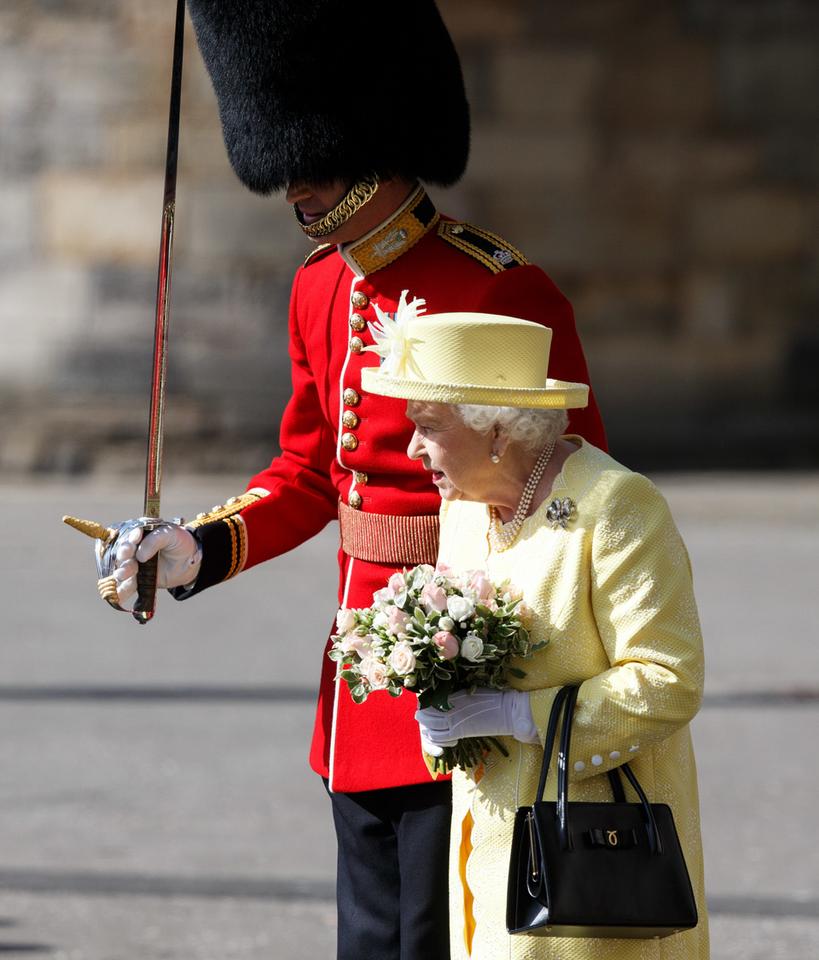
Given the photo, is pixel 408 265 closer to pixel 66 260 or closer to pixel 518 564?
pixel 518 564

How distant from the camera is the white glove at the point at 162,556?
3.12m

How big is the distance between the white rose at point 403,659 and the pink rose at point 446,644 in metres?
0.04

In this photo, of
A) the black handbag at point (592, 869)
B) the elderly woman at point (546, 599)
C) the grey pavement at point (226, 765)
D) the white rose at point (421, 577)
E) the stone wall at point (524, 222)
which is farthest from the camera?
the stone wall at point (524, 222)

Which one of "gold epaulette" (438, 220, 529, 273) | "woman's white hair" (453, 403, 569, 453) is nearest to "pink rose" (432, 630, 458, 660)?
"woman's white hair" (453, 403, 569, 453)

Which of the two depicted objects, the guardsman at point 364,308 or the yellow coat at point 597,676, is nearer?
the yellow coat at point 597,676

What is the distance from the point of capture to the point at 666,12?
13.1 metres

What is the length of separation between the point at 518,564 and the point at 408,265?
28.8 inches

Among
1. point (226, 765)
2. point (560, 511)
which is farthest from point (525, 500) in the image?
point (226, 765)

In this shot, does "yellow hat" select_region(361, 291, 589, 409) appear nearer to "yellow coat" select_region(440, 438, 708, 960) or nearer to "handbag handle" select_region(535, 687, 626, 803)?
"yellow coat" select_region(440, 438, 708, 960)

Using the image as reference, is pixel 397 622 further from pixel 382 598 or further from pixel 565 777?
pixel 565 777

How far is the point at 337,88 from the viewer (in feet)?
11.1

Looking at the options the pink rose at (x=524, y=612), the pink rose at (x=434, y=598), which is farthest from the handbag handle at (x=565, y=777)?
the pink rose at (x=434, y=598)

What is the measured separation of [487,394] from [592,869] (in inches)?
27.9

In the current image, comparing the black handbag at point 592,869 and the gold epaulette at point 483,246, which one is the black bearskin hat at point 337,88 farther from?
the black handbag at point 592,869
